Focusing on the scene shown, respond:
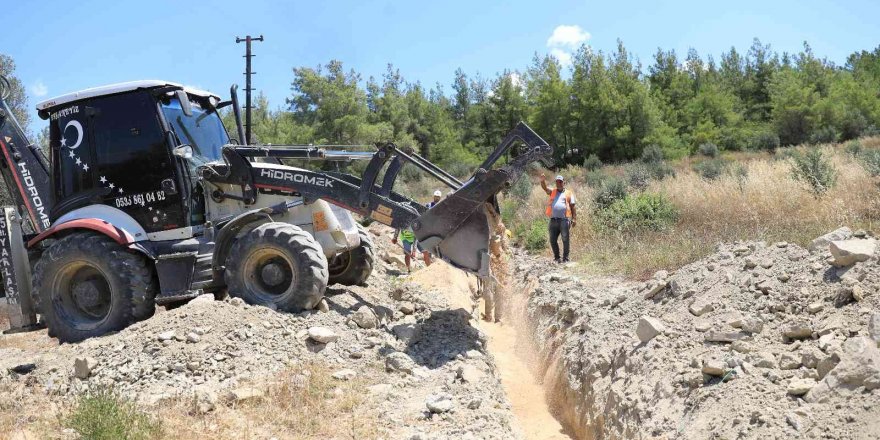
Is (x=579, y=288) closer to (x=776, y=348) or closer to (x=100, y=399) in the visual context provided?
(x=776, y=348)

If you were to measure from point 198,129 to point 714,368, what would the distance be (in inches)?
256

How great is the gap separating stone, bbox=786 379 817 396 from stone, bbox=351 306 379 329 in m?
4.41

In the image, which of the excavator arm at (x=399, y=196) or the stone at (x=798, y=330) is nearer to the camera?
the stone at (x=798, y=330)

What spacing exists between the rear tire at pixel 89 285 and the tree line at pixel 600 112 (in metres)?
26.6

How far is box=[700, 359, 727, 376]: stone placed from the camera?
208 inches

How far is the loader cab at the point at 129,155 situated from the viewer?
8.09 metres

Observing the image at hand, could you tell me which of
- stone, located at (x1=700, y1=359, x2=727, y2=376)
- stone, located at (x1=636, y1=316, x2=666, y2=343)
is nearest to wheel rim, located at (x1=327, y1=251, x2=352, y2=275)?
stone, located at (x1=636, y1=316, x2=666, y2=343)

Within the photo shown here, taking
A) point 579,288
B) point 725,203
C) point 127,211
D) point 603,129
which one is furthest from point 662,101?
point 127,211

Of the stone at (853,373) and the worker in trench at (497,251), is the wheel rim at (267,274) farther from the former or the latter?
the stone at (853,373)

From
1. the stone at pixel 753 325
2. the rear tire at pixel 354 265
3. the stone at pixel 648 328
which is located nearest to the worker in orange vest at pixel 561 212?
the rear tire at pixel 354 265

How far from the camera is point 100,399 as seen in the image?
5.11 meters

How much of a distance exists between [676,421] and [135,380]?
4.69 meters

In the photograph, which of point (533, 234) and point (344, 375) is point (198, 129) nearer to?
point (344, 375)

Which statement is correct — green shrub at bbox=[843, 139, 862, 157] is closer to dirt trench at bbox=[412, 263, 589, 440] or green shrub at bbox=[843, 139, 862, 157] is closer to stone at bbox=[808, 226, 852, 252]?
dirt trench at bbox=[412, 263, 589, 440]
